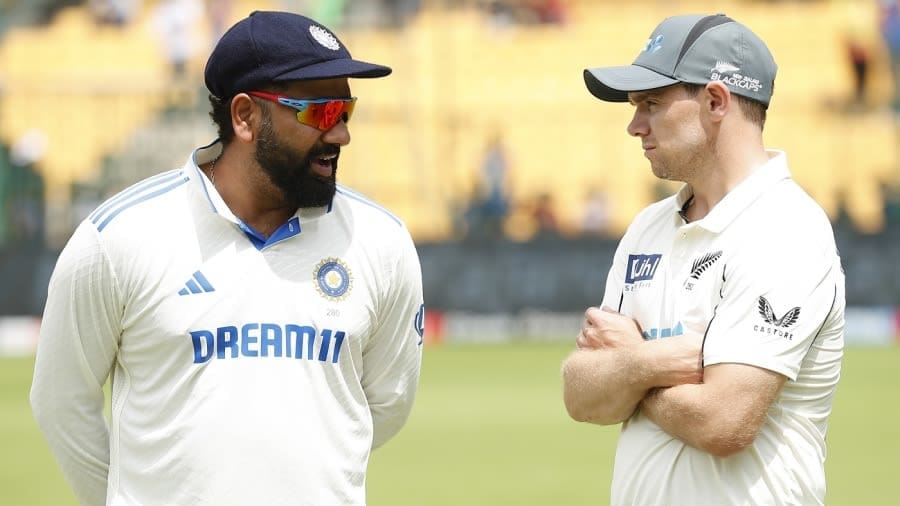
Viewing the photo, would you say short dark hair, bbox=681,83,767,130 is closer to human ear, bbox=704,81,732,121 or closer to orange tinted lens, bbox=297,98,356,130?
human ear, bbox=704,81,732,121

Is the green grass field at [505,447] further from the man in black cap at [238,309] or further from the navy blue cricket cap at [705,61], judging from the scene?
the navy blue cricket cap at [705,61]

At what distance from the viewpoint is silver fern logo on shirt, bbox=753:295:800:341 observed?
3.63 m

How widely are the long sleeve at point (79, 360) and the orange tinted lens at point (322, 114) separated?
631mm

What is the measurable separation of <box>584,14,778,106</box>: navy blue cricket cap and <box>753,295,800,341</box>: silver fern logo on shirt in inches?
23.4

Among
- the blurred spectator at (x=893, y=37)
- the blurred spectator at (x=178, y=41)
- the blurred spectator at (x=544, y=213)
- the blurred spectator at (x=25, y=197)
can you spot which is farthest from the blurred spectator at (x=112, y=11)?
the blurred spectator at (x=893, y=37)

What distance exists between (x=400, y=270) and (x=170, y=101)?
19891mm

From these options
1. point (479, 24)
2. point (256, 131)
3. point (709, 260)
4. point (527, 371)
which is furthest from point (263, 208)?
point (479, 24)

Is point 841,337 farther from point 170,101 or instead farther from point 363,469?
point 170,101

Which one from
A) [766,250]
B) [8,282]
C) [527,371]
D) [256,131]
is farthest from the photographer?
[8,282]

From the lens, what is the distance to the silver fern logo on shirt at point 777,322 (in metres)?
3.63

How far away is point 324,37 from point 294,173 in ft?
1.23

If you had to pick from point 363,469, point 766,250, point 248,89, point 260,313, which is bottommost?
point 363,469

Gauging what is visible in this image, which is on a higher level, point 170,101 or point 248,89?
point 248,89

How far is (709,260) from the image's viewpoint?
379cm
